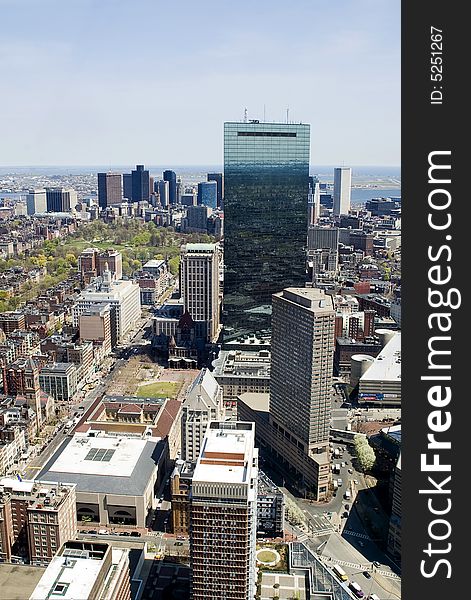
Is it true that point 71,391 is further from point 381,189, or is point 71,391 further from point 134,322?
point 381,189

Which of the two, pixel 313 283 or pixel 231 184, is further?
pixel 313 283

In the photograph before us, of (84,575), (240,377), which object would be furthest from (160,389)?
(84,575)

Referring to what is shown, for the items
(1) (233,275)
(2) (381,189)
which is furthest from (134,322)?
(2) (381,189)

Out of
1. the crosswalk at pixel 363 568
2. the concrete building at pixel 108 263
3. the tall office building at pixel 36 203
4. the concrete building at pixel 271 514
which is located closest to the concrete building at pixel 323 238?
the concrete building at pixel 108 263

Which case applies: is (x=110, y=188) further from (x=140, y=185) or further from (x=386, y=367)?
(x=386, y=367)

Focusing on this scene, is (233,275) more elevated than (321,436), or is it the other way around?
(233,275)

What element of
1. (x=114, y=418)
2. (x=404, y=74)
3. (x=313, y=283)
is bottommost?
(x=114, y=418)

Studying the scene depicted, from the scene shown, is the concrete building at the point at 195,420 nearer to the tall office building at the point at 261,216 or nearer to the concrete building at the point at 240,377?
the concrete building at the point at 240,377
